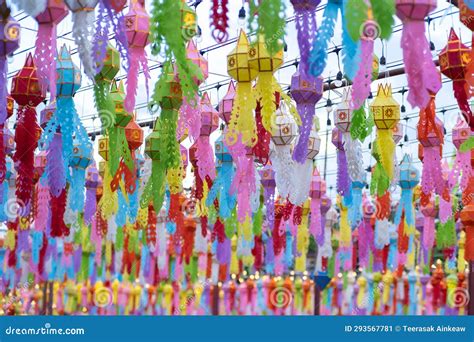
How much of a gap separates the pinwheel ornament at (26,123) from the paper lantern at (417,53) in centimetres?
330

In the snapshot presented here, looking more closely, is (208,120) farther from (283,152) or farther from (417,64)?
(417,64)

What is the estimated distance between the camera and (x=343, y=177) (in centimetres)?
713

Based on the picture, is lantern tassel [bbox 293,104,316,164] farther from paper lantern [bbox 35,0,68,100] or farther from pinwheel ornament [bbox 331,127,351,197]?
paper lantern [bbox 35,0,68,100]

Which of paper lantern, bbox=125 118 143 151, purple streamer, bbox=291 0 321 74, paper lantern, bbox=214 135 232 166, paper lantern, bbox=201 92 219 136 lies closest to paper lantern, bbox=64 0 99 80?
purple streamer, bbox=291 0 321 74

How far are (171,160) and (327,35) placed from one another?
1.81m

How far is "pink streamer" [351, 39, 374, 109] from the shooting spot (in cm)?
428

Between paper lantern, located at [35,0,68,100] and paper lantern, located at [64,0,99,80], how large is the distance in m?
0.20

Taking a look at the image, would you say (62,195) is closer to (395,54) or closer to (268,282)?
(395,54)

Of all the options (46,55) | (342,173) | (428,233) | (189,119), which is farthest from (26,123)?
(428,233)

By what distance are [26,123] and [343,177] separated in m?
2.74
